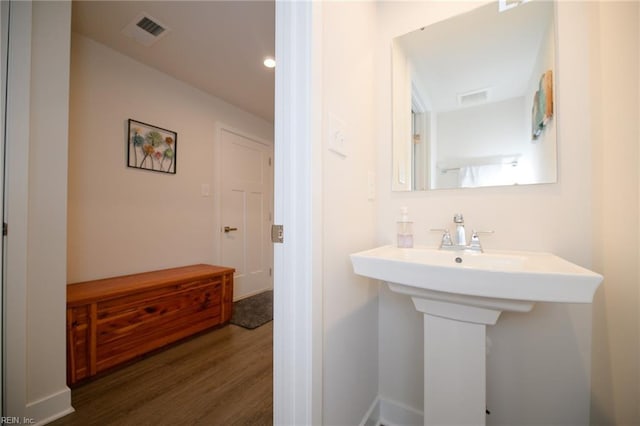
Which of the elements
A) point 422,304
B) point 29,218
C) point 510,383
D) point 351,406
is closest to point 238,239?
point 29,218

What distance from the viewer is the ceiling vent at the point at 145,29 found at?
1.69m

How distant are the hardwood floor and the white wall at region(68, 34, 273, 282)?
80 cm

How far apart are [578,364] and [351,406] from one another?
88 centimetres

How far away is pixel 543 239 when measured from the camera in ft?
3.24

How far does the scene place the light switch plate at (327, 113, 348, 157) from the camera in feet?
3.06

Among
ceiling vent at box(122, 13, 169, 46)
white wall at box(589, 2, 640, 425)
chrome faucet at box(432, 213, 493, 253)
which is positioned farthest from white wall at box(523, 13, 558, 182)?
ceiling vent at box(122, 13, 169, 46)

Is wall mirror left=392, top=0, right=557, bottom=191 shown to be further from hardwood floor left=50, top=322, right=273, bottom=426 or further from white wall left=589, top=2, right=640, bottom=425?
hardwood floor left=50, top=322, right=273, bottom=426

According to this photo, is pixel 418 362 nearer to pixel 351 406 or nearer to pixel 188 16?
pixel 351 406

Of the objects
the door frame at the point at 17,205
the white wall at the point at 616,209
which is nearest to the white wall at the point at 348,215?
the white wall at the point at 616,209

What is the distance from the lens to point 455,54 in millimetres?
1199

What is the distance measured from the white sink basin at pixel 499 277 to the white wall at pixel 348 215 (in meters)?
0.18

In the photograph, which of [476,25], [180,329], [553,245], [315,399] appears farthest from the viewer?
[180,329]

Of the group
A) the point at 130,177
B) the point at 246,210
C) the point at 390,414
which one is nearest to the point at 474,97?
the point at 390,414

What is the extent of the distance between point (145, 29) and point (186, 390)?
7.96 feet
